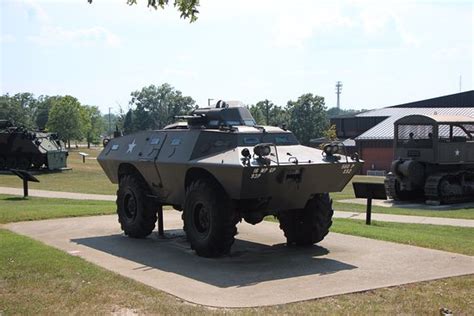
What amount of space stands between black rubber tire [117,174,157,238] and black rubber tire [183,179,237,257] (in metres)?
1.82

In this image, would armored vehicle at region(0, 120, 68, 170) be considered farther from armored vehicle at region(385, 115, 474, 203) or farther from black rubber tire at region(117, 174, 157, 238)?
black rubber tire at region(117, 174, 157, 238)

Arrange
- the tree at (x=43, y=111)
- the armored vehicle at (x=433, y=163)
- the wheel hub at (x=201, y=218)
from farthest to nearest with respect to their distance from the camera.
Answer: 1. the tree at (x=43, y=111)
2. the armored vehicle at (x=433, y=163)
3. the wheel hub at (x=201, y=218)

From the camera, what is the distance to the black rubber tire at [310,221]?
1059 centimetres

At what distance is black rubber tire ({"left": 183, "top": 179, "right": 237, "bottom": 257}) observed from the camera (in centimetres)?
956

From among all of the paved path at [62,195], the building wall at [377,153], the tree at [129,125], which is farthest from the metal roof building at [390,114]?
the paved path at [62,195]

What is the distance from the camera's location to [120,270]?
8.92m

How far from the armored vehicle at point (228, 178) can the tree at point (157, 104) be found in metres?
77.8

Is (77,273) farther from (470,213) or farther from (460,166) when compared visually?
(460,166)

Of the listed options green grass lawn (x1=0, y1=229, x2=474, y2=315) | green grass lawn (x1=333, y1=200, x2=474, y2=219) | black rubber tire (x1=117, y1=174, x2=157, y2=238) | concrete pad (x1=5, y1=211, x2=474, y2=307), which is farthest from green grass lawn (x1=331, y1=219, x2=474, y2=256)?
black rubber tire (x1=117, y1=174, x2=157, y2=238)

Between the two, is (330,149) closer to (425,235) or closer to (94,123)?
(425,235)

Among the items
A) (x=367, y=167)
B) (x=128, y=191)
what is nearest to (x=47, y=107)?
(x=367, y=167)

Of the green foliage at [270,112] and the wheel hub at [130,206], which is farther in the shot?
the green foliage at [270,112]

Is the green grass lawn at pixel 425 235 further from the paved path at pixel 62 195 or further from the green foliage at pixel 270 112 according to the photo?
the green foliage at pixel 270 112

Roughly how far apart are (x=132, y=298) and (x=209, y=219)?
8.49 feet
